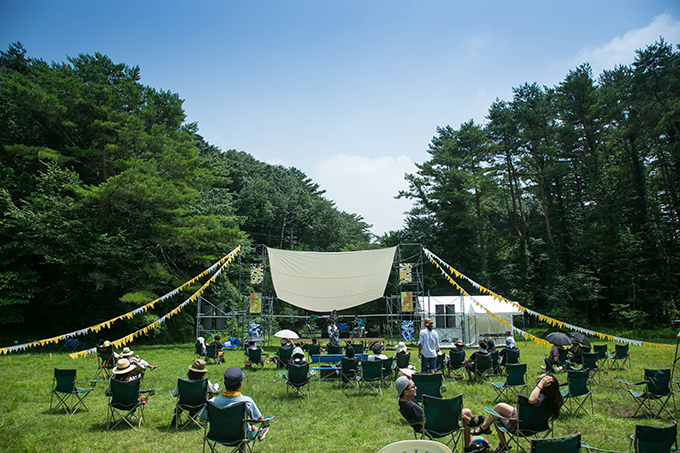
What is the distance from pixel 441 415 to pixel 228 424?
202 cm

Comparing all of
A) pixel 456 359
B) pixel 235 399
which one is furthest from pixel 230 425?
pixel 456 359

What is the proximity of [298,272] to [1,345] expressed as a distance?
9.72 m

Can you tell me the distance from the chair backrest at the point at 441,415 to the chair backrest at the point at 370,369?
2556 mm

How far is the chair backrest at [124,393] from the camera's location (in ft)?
14.8

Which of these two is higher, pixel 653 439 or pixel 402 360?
pixel 653 439

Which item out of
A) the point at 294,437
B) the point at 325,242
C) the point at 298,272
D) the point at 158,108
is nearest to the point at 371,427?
the point at 294,437

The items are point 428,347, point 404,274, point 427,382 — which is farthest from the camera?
point 404,274

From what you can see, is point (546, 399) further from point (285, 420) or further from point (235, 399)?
point (285, 420)

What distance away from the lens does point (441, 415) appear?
12.1 ft

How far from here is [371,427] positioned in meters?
4.71

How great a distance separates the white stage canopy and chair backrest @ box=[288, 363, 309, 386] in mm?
7718

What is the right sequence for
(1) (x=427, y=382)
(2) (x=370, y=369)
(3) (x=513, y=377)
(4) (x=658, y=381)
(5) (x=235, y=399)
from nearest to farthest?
(5) (x=235, y=399) → (4) (x=658, y=381) → (1) (x=427, y=382) → (3) (x=513, y=377) → (2) (x=370, y=369)

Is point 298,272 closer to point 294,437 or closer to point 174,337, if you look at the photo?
point 174,337

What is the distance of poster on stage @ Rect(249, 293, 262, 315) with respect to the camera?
13.9 meters
